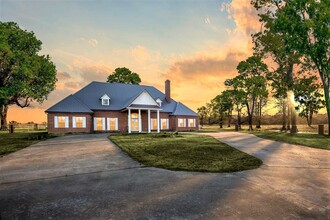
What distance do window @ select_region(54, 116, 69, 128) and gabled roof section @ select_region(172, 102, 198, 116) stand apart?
717 inches

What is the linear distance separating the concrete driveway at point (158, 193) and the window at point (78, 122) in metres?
23.2

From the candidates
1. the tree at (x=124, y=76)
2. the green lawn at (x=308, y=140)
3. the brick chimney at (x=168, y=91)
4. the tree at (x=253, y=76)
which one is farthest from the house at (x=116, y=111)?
the green lawn at (x=308, y=140)

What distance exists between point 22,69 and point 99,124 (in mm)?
12786

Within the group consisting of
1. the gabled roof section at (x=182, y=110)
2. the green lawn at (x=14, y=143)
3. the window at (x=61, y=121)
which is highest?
the gabled roof section at (x=182, y=110)

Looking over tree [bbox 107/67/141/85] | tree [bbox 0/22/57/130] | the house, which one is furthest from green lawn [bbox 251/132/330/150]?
tree [bbox 107/67/141/85]

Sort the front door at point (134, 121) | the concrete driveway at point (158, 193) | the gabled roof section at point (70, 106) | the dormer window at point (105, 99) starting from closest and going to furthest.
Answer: the concrete driveway at point (158, 193), the gabled roof section at point (70, 106), the dormer window at point (105, 99), the front door at point (134, 121)

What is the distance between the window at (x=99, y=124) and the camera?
106ft

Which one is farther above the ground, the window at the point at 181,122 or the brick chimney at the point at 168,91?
the brick chimney at the point at 168,91

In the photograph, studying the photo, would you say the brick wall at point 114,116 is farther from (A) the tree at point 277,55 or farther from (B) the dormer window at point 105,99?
(A) the tree at point 277,55

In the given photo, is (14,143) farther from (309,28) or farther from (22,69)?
(309,28)

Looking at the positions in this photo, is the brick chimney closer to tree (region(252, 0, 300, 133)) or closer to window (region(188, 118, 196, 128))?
window (region(188, 118, 196, 128))

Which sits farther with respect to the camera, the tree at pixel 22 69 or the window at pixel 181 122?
the window at pixel 181 122

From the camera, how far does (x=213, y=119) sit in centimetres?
8806

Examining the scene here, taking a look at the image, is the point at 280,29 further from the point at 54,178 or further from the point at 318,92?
the point at 54,178
